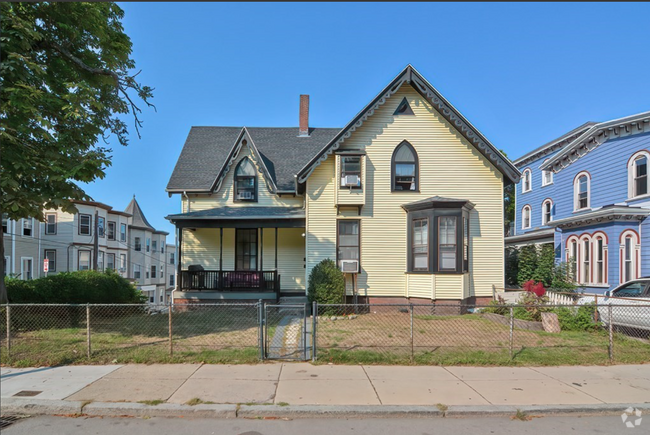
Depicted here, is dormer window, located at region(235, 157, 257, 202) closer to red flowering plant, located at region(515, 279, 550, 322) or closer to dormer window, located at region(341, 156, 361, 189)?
dormer window, located at region(341, 156, 361, 189)

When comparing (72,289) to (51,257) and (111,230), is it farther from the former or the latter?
(111,230)

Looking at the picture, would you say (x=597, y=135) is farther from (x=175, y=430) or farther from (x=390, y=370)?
(x=175, y=430)

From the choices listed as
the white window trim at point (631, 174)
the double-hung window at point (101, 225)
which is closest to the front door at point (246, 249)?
the white window trim at point (631, 174)

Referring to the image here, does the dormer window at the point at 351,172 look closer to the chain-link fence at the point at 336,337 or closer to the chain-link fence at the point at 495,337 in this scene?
the chain-link fence at the point at 495,337

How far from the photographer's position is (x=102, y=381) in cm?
658

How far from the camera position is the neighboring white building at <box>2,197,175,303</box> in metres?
29.2

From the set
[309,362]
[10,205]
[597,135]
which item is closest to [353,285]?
[309,362]

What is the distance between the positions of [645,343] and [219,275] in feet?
43.9

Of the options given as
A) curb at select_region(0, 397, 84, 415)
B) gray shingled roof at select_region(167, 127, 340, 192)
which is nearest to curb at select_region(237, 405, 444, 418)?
curb at select_region(0, 397, 84, 415)

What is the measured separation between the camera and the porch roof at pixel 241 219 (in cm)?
1536

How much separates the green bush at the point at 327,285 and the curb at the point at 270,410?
7.39 m

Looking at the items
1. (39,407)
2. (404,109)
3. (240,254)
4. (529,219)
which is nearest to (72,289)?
(240,254)

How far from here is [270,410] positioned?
5551 mm

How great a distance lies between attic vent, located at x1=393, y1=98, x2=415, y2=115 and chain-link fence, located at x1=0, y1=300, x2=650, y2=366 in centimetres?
754
